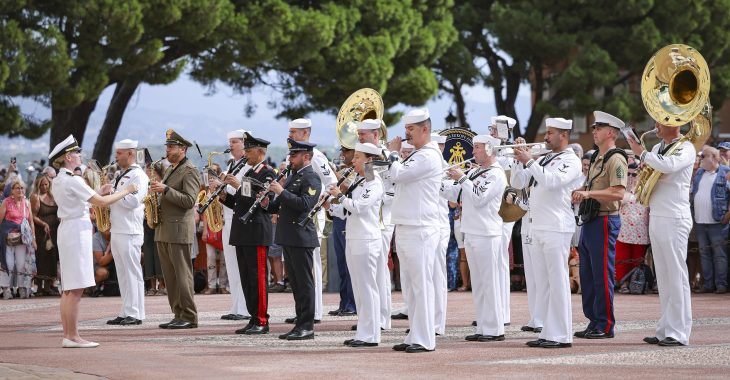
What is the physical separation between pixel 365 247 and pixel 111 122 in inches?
964

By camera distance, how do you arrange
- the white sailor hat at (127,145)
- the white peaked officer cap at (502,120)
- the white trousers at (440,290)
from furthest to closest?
the white sailor hat at (127,145) < the white peaked officer cap at (502,120) < the white trousers at (440,290)

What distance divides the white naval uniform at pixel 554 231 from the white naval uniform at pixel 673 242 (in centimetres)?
80

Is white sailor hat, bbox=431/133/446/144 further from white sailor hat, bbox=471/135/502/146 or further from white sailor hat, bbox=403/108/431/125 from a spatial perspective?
white sailor hat, bbox=403/108/431/125

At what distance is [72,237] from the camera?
43.1 feet

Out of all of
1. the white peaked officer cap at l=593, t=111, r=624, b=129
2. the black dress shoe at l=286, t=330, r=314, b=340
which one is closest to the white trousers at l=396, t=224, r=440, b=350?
the black dress shoe at l=286, t=330, r=314, b=340

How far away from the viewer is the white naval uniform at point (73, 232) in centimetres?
1304

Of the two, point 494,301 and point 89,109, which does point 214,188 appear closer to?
point 494,301

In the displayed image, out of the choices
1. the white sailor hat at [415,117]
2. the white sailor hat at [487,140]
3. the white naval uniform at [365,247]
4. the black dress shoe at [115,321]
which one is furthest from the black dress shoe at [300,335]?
the black dress shoe at [115,321]

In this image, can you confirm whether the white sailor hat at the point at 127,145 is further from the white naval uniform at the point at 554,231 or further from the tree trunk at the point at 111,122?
the tree trunk at the point at 111,122

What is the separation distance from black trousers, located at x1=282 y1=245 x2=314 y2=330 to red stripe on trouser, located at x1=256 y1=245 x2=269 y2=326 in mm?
976

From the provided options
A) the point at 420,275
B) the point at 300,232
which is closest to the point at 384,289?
the point at 300,232

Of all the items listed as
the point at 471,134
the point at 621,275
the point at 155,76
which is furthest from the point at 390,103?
the point at 471,134

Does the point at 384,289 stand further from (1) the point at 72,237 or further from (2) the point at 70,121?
(2) the point at 70,121

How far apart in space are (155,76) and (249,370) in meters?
24.1
